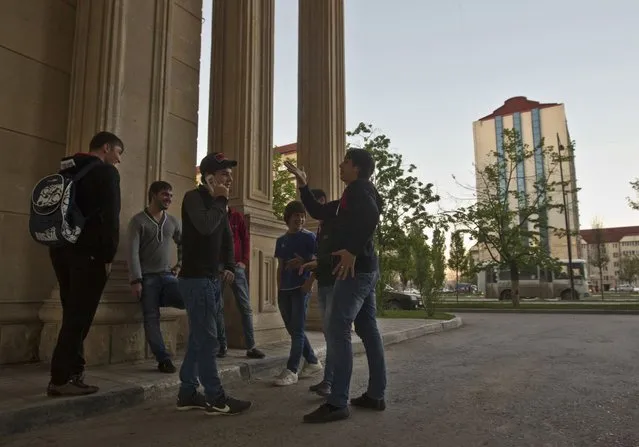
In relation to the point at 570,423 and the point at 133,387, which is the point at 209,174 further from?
the point at 570,423

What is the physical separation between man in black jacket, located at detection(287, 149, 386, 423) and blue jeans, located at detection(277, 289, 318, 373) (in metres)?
1.12

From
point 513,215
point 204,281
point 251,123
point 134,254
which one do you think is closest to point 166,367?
point 134,254

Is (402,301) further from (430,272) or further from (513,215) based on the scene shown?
(513,215)

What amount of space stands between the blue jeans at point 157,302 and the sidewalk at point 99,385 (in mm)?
231

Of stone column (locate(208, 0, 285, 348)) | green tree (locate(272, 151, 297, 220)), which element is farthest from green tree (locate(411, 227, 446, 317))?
green tree (locate(272, 151, 297, 220))

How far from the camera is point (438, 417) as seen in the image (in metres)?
3.49

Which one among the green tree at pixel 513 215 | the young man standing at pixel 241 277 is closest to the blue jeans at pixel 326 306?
the young man standing at pixel 241 277

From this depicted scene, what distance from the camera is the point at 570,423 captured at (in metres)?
3.33

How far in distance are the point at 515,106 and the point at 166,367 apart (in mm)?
84995

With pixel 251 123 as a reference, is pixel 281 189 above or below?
above

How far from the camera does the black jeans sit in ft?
12.0

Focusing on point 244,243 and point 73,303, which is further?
point 244,243

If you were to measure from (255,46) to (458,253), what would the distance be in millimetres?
34515

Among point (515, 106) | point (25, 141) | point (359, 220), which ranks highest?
point (515, 106)
